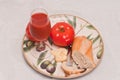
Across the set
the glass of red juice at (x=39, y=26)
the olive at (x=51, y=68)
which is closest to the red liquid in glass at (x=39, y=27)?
the glass of red juice at (x=39, y=26)

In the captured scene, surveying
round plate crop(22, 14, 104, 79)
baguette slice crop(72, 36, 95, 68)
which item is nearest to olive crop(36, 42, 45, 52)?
round plate crop(22, 14, 104, 79)

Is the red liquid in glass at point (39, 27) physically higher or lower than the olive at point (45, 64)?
higher

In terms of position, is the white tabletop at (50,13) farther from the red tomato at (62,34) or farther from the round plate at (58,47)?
the red tomato at (62,34)

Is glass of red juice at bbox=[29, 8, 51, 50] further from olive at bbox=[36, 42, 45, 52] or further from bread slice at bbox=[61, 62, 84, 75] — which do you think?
bread slice at bbox=[61, 62, 84, 75]

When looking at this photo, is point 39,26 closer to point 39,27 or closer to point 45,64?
point 39,27

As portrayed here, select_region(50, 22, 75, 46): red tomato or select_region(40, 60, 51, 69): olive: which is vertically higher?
select_region(50, 22, 75, 46): red tomato

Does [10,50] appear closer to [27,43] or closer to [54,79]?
[27,43]
